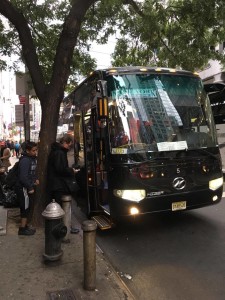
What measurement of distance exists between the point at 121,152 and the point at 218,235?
7.56 ft

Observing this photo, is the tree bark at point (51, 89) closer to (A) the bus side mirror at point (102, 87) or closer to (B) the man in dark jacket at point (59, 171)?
(B) the man in dark jacket at point (59, 171)

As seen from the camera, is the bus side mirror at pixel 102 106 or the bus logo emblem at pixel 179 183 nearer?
the bus side mirror at pixel 102 106

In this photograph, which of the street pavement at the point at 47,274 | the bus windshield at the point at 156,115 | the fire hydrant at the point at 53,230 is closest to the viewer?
the street pavement at the point at 47,274

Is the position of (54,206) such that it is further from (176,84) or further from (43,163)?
(176,84)

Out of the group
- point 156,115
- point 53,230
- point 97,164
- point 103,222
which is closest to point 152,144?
point 156,115

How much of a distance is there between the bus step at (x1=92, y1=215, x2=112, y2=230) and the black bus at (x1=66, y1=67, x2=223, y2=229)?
0.02 meters

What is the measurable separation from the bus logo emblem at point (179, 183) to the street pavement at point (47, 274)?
1.75 metres

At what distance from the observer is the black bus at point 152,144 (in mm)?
5812

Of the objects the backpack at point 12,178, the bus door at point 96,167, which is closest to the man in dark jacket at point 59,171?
the bus door at point 96,167

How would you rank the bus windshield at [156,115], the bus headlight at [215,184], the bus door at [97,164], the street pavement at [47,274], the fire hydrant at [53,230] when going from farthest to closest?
the bus headlight at [215,184], the bus door at [97,164], the bus windshield at [156,115], the fire hydrant at [53,230], the street pavement at [47,274]

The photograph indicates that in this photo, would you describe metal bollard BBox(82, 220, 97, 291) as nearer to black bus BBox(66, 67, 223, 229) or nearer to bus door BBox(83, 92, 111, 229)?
black bus BBox(66, 67, 223, 229)

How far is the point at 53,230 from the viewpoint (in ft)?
15.9

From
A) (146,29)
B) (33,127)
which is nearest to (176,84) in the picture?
(146,29)

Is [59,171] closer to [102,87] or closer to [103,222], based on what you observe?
[103,222]
